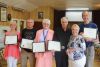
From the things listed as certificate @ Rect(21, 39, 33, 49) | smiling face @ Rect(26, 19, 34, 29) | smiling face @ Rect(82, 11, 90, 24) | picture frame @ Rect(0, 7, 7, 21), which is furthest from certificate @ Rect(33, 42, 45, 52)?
picture frame @ Rect(0, 7, 7, 21)

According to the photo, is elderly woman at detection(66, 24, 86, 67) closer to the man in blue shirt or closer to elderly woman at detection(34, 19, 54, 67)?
the man in blue shirt

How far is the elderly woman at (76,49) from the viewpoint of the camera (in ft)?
12.7

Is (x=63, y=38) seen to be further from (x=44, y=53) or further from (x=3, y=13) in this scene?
(x=3, y=13)

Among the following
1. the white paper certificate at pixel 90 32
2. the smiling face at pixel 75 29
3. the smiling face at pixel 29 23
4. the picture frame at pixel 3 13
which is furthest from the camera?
the picture frame at pixel 3 13

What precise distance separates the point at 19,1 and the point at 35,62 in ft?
20.7

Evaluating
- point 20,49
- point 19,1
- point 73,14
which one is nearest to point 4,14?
point 19,1

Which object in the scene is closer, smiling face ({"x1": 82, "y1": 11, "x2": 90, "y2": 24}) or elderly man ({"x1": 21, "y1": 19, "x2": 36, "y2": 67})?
smiling face ({"x1": 82, "y1": 11, "x2": 90, "y2": 24})


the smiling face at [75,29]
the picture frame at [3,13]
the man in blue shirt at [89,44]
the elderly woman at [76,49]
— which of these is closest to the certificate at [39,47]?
the elderly woman at [76,49]

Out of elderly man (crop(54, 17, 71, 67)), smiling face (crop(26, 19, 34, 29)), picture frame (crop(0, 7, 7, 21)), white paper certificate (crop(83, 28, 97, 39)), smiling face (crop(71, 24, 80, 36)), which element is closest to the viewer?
smiling face (crop(71, 24, 80, 36))

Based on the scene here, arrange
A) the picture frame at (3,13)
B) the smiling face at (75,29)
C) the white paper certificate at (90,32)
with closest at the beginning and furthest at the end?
the smiling face at (75,29)
the white paper certificate at (90,32)
the picture frame at (3,13)

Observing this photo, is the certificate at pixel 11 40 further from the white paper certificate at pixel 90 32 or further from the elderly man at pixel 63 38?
the white paper certificate at pixel 90 32

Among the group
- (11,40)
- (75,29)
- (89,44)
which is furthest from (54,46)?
(11,40)

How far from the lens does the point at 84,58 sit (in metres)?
3.93

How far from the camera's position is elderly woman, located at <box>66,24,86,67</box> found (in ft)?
12.7
